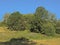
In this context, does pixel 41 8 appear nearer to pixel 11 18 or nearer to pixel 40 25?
pixel 40 25

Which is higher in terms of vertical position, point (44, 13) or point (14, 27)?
point (44, 13)

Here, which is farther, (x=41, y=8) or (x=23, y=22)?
(x=23, y=22)

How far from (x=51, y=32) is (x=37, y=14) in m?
5.57

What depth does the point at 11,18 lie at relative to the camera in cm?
5681

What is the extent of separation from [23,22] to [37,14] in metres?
10.6

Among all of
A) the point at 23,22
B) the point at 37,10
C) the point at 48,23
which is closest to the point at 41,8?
the point at 37,10

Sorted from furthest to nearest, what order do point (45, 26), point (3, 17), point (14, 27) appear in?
point (3, 17)
point (14, 27)
point (45, 26)

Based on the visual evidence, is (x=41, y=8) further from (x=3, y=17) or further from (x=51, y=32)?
(x=3, y=17)

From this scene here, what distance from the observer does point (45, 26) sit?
147ft

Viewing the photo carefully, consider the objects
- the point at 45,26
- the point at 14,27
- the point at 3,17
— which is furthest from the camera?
the point at 3,17

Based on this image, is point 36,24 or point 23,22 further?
point 23,22

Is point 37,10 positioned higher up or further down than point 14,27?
higher up

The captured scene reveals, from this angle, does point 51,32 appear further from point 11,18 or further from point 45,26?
point 11,18

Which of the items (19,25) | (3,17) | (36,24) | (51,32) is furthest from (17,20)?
(3,17)
